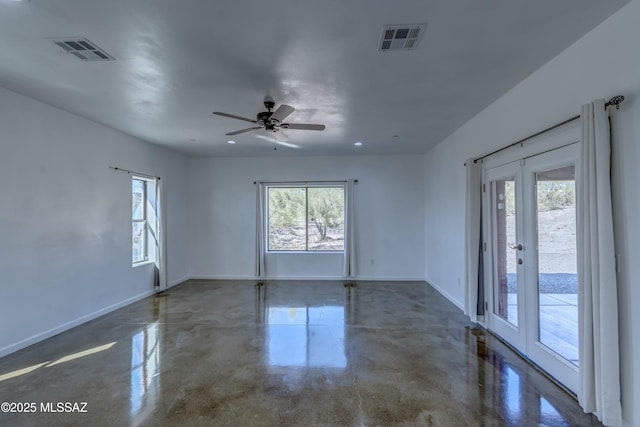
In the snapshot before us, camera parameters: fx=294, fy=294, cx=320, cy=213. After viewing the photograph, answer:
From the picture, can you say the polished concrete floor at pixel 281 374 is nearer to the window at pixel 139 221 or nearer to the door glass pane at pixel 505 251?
the door glass pane at pixel 505 251

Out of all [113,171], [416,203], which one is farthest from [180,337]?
[416,203]

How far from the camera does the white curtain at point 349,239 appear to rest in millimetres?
6766

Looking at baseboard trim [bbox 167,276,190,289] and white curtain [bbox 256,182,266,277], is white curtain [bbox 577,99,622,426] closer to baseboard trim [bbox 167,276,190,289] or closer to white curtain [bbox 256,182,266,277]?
white curtain [bbox 256,182,266,277]

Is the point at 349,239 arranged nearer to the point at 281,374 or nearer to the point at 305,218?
the point at 305,218

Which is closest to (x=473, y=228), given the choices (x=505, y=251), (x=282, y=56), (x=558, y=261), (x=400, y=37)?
(x=505, y=251)

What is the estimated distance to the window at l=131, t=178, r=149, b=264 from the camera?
552 cm

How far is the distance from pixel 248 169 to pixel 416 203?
4.08m

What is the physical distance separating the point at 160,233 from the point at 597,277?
21.0ft

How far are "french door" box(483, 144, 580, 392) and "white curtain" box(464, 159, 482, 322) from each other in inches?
10.6

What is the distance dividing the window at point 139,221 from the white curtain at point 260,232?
7.41 ft

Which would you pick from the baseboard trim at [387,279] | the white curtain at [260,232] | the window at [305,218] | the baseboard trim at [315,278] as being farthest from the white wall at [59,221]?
the baseboard trim at [387,279]

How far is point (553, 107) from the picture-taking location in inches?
106

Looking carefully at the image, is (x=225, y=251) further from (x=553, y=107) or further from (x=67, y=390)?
(x=553, y=107)

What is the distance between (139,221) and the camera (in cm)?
564
